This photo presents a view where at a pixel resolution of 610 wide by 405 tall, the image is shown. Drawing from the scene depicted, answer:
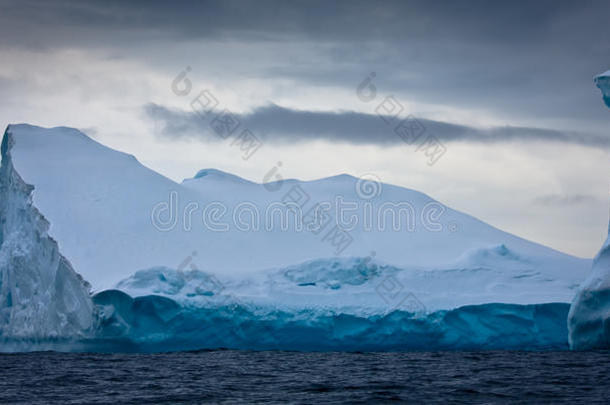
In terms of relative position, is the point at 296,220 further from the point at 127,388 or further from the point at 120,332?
the point at 127,388

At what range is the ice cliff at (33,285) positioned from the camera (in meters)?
22.3

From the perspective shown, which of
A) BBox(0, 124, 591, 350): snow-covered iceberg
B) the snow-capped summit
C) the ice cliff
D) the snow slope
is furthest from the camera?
the snow-capped summit

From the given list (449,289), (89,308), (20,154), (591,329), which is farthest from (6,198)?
(591,329)

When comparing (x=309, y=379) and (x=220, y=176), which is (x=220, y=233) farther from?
(x=309, y=379)

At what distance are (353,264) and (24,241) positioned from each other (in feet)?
32.0

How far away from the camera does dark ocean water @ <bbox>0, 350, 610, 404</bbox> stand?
480 inches

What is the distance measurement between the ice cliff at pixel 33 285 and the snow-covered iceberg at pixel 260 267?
0.09 metres

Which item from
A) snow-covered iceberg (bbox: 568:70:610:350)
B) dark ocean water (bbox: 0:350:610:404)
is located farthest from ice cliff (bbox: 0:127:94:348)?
snow-covered iceberg (bbox: 568:70:610:350)

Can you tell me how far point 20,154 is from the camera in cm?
2658

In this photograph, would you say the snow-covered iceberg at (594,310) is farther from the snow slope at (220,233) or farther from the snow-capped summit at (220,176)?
Answer: the snow-capped summit at (220,176)

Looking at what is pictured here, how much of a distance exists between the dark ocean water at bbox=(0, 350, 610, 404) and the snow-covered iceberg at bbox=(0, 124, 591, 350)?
4.99ft

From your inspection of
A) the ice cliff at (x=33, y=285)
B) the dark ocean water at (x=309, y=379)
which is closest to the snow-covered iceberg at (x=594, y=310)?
the dark ocean water at (x=309, y=379)

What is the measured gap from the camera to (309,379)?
49.8 feet

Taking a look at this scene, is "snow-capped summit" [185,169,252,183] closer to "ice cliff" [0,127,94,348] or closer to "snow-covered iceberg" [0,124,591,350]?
"snow-covered iceberg" [0,124,591,350]
